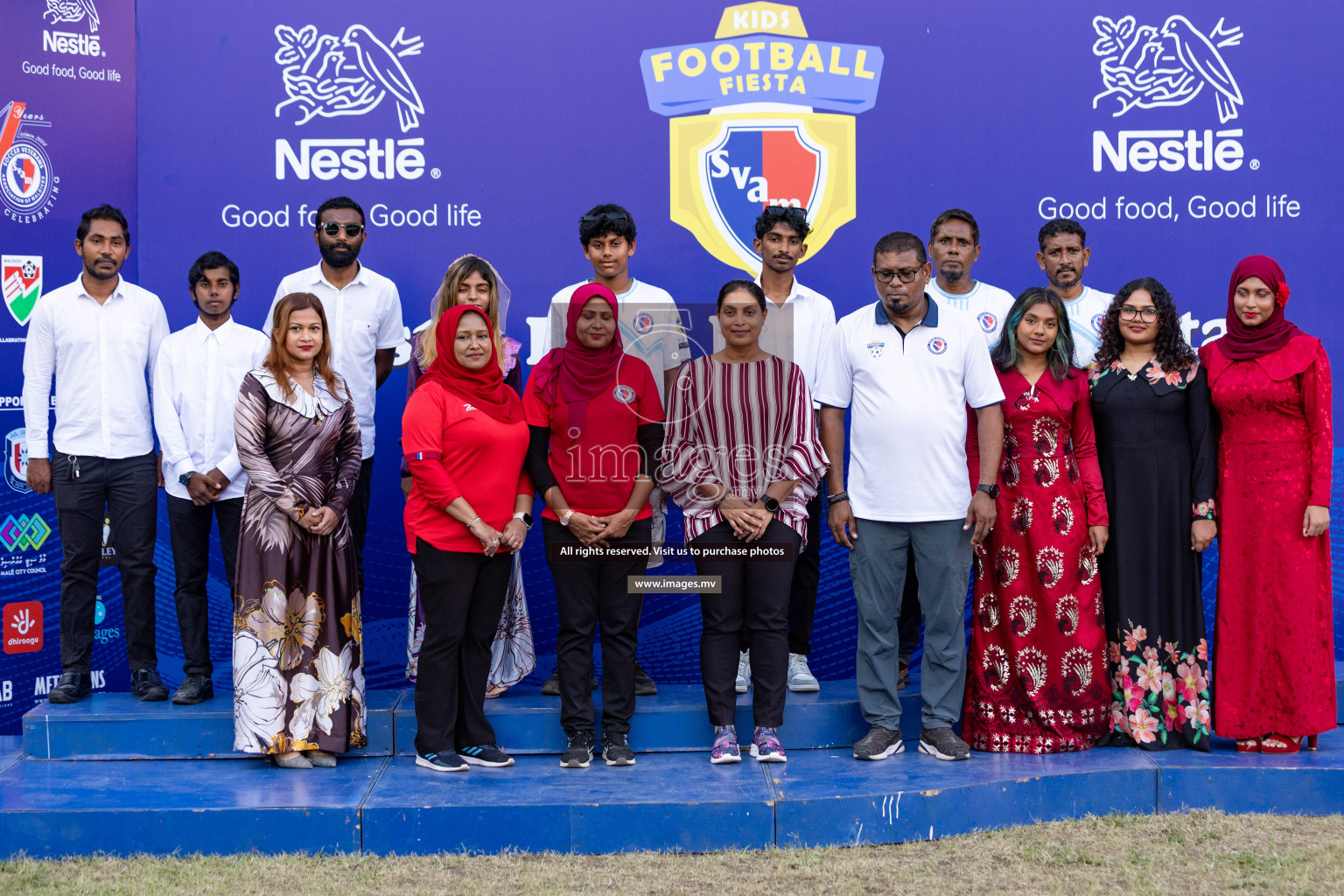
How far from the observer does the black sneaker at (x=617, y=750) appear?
3635mm

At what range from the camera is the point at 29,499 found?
4715 millimetres

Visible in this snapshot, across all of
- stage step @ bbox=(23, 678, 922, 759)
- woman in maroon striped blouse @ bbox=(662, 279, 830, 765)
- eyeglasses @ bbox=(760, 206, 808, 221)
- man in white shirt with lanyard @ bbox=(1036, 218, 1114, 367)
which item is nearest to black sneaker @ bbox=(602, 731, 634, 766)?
stage step @ bbox=(23, 678, 922, 759)

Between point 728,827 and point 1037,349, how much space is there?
71.1 inches

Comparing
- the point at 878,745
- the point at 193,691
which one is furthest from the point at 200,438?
the point at 878,745

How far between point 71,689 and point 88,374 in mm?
1117

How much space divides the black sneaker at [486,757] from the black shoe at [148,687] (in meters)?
1.18

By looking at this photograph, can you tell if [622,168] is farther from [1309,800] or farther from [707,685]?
[1309,800]

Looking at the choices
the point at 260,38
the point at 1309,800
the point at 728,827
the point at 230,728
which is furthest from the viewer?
the point at 260,38

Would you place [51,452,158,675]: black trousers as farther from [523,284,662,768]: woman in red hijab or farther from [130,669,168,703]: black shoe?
[523,284,662,768]: woman in red hijab

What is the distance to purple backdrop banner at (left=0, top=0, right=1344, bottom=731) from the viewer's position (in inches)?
184

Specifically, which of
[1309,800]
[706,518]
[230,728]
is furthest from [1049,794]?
[230,728]

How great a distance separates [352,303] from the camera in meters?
4.23

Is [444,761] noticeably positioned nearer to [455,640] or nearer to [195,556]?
[455,640]

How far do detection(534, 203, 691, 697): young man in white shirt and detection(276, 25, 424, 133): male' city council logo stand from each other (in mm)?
1276
